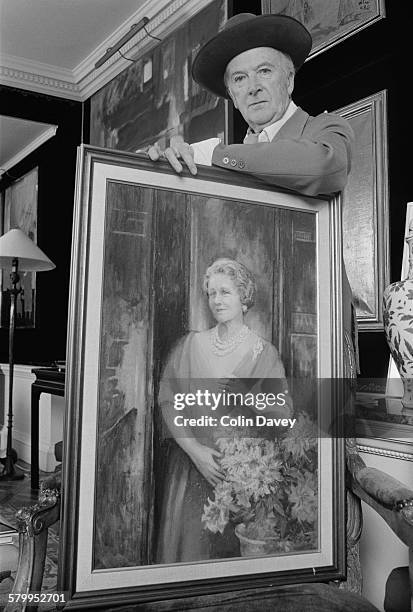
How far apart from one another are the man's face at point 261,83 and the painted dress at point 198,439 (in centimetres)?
63

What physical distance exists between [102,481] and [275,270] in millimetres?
562

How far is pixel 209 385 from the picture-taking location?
4.01ft

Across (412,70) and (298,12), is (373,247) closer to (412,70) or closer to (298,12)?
(412,70)

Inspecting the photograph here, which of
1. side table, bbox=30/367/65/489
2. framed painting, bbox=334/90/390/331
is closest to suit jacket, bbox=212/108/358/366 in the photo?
framed painting, bbox=334/90/390/331

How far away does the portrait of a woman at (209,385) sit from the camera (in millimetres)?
1169

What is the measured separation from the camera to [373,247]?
8.86ft

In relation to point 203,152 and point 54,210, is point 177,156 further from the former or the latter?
point 54,210

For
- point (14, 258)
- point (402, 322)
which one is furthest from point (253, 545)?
point (14, 258)

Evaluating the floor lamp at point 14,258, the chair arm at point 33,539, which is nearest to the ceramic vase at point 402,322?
the chair arm at point 33,539

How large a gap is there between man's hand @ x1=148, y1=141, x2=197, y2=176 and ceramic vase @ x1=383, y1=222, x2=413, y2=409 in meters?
0.79

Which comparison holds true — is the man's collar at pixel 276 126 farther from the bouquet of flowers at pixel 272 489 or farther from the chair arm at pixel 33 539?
the chair arm at pixel 33 539

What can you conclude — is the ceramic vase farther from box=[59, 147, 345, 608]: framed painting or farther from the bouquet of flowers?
the bouquet of flowers

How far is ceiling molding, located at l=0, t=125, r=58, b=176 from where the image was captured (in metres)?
6.70

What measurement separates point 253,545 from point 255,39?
117 centimetres
